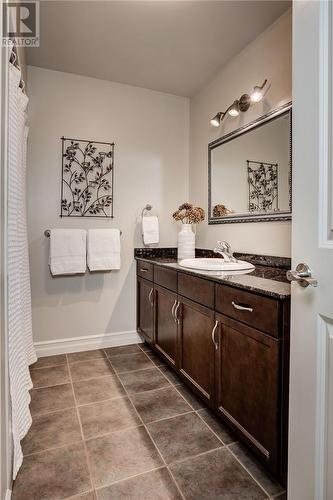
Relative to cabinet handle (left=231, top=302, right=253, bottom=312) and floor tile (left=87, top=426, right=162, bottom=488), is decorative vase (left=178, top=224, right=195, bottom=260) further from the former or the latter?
floor tile (left=87, top=426, right=162, bottom=488)

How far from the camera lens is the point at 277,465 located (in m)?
1.15

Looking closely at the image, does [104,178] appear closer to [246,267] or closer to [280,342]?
[246,267]

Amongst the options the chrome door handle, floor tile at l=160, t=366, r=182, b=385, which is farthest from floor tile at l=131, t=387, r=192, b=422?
the chrome door handle

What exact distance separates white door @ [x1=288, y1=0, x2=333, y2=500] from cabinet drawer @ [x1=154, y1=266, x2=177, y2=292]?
113 cm

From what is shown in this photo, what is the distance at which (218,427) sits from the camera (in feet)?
5.23

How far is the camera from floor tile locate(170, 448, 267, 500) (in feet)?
3.87

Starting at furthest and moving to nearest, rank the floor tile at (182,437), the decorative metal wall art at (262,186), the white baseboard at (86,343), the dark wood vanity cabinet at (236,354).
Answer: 1. the white baseboard at (86,343)
2. the decorative metal wall art at (262,186)
3. the floor tile at (182,437)
4. the dark wood vanity cabinet at (236,354)

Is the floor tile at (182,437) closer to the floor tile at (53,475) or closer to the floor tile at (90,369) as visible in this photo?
the floor tile at (53,475)

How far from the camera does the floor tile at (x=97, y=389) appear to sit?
1.88 meters

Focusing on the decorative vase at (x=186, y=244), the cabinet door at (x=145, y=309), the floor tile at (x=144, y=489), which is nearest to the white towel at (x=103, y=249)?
the cabinet door at (x=145, y=309)

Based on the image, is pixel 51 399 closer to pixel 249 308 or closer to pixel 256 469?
pixel 256 469

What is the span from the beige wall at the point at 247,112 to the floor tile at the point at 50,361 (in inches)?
63.6

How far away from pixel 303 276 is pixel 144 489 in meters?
1.10

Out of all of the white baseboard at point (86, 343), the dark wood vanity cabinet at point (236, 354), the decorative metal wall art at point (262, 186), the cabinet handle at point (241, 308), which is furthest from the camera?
the white baseboard at point (86, 343)
